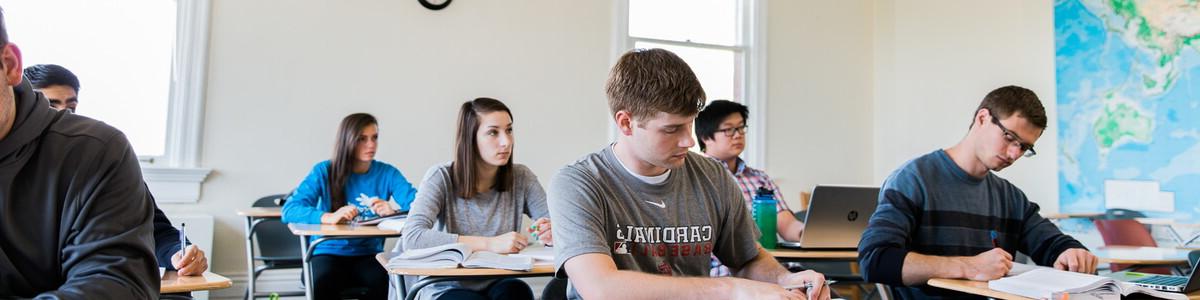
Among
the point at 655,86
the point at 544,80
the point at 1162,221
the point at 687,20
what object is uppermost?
the point at 687,20

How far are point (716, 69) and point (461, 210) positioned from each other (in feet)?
10.0

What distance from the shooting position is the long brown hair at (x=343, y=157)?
334 centimetres

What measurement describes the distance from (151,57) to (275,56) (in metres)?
0.56

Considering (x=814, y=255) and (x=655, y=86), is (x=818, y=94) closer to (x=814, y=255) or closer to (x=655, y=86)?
(x=814, y=255)

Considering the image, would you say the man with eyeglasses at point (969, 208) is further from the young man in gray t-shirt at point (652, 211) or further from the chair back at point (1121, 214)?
the chair back at point (1121, 214)

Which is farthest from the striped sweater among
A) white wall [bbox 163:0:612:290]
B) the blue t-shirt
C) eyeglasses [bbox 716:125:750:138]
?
white wall [bbox 163:0:612:290]

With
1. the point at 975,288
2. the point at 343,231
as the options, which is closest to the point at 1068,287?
→ the point at 975,288

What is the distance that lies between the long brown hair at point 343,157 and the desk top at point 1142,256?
110 inches

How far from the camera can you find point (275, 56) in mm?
4094

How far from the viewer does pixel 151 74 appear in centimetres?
394

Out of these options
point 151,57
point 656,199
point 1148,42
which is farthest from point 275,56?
point 1148,42

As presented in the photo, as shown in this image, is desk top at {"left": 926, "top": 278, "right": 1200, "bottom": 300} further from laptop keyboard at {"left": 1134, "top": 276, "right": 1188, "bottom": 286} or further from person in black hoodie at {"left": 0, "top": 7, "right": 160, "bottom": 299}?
person in black hoodie at {"left": 0, "top": 7, "right": 160, "bottom": 299}

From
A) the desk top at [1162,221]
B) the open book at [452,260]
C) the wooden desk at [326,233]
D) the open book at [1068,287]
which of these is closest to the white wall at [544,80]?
the desk top at [1162,221]

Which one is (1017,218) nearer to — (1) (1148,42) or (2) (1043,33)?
(1) (1148,42)
